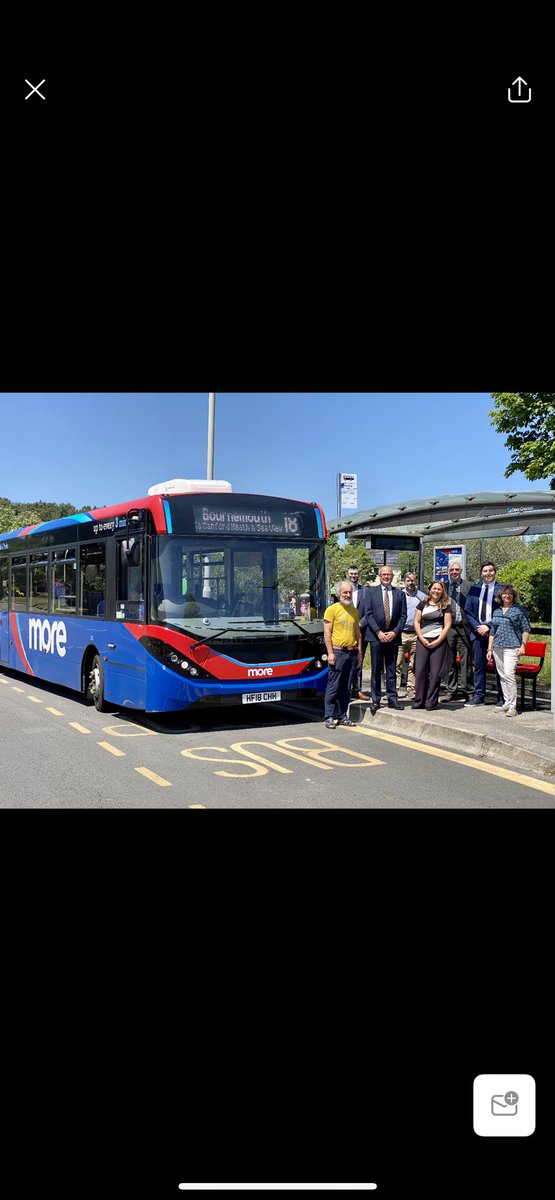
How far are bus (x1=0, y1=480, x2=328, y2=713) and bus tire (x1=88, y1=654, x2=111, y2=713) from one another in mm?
21

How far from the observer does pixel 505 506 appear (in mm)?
11602

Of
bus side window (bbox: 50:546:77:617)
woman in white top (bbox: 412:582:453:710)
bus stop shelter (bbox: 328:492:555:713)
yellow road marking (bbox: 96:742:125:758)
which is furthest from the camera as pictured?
bus side window (bbox: 50:546:77:617)

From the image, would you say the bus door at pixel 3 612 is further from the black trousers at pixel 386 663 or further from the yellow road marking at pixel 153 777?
the yellow road marking at pixel 153 777

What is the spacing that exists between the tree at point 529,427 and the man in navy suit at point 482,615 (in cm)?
552

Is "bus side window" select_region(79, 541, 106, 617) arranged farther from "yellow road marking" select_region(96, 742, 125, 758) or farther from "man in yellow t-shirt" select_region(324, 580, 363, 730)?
"man in yellow t-shirt" select_region(324, 580, 363, 730)

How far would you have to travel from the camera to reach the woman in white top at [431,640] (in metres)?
10.0

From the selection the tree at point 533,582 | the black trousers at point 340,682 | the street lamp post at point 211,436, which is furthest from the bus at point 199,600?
the street lamp post at point 211,436

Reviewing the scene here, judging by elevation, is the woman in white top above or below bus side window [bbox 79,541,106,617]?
below

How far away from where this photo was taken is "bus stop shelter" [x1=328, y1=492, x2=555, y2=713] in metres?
10.8
